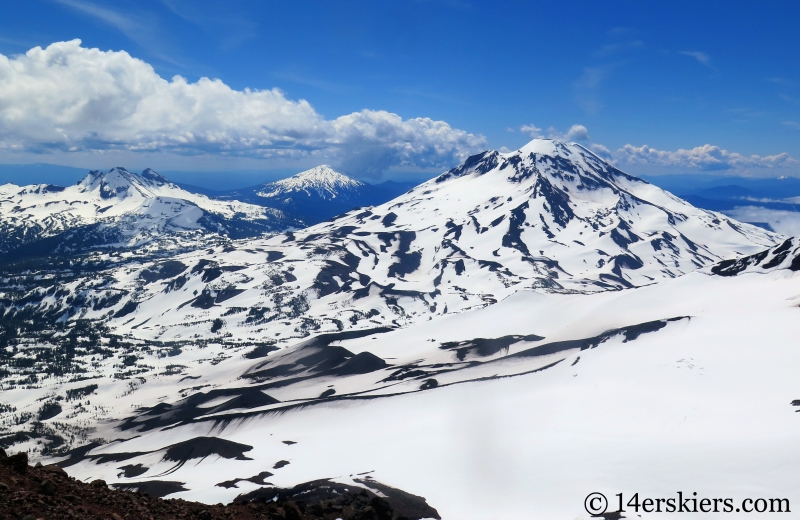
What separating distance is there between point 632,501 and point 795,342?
5078cm

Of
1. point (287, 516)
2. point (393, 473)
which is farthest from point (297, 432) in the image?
point (287, 516)

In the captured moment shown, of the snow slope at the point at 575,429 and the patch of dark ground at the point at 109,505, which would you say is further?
the snow slope at the point at 575,429

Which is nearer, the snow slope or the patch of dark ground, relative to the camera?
the patch of dark ground

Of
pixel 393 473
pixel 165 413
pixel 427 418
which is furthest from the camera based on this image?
pixel 165 413

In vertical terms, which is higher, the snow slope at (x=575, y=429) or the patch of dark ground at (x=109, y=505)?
the patch of dark ground at (x=109, y=505)

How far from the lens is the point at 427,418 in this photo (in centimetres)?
8219

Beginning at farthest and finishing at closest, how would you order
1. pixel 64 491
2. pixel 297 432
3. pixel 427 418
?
pixel 297 432
pixel 427 418
pixel 64 491

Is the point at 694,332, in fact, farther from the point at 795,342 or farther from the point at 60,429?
the point at 60,429

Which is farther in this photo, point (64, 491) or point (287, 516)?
point (287, 516)

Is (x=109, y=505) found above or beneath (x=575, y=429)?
above

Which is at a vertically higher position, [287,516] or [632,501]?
[287,516]

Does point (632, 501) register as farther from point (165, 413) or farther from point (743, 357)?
point (165, 413)

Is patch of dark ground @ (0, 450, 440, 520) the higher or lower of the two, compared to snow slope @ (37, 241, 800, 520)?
higher

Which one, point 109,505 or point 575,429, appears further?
point 575,429
